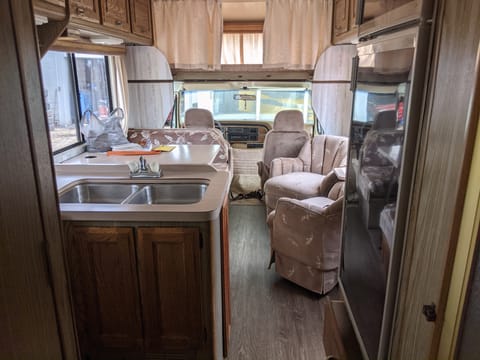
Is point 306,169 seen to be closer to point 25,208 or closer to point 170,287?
point 170,287

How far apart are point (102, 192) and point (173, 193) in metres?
0.46

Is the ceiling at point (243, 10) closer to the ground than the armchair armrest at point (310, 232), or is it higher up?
higher up

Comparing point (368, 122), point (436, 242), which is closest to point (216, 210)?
point (368, 122)

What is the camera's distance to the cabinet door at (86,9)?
84.4 inches

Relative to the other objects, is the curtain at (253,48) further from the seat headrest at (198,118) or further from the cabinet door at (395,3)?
the cabinet door at (395,3)

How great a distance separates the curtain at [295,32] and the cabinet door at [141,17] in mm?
1277

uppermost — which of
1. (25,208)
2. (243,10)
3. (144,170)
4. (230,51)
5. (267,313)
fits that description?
(243,10)

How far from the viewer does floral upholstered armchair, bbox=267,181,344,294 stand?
2414 millimetres

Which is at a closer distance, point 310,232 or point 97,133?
point 310,232

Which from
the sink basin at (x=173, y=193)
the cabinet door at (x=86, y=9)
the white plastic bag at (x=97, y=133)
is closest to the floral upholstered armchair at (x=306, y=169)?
the sink basin at (x=173, y=193)

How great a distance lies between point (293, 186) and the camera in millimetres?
3705

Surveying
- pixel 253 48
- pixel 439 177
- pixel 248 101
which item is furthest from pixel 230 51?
pixel 439 177

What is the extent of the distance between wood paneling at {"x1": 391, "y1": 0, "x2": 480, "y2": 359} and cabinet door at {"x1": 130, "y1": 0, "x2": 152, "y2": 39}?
317cm

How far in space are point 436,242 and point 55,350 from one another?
2.87ft
